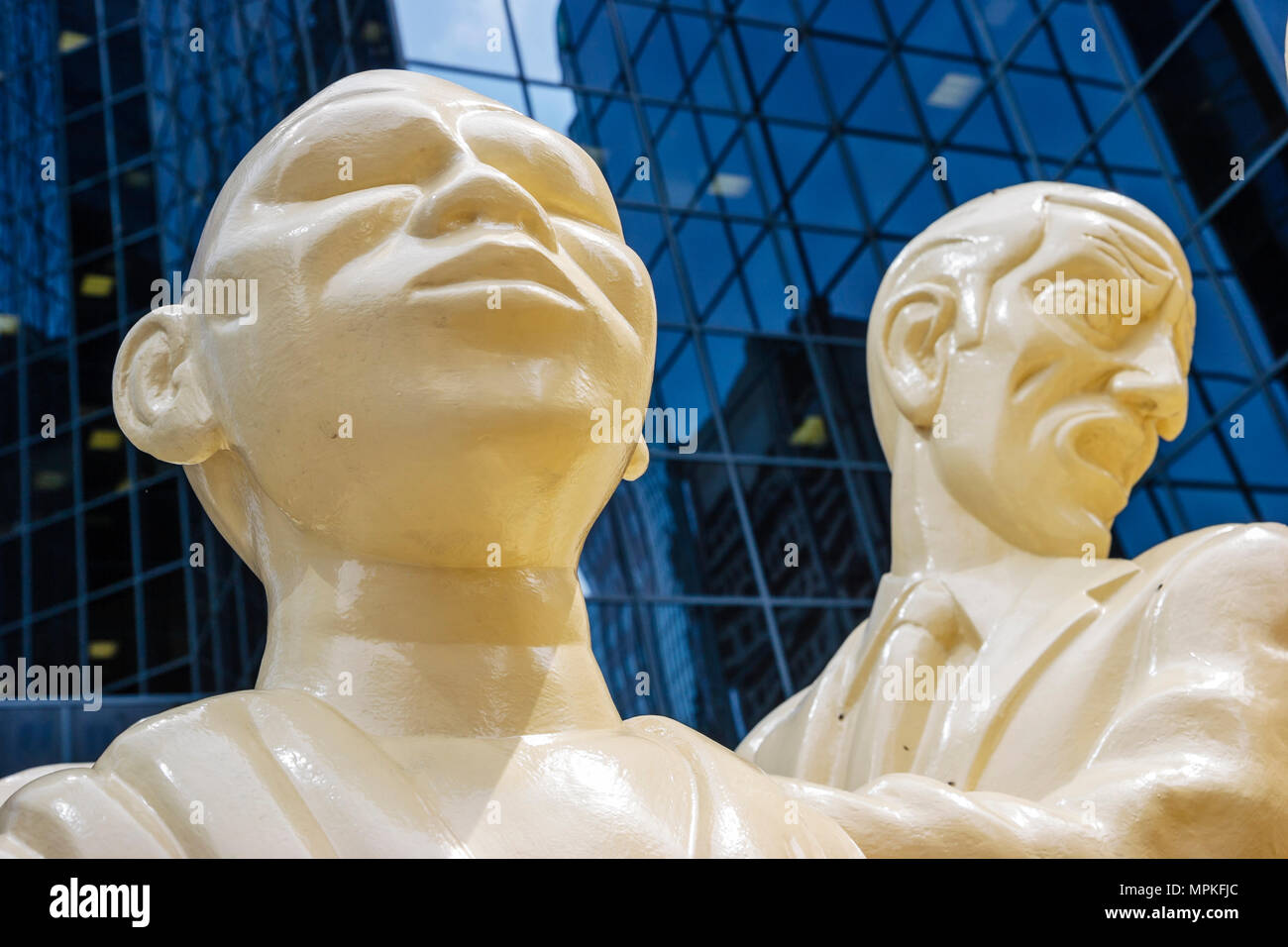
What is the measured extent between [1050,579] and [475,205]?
6.27 ft

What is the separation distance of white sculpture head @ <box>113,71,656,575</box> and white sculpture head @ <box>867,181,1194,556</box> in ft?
4.68

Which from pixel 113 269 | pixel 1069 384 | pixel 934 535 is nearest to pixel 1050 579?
pixel 934 535

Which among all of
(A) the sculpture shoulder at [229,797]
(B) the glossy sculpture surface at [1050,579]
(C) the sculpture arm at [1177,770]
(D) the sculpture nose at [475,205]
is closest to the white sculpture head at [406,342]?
(D) the sculpture nose at [475,205]

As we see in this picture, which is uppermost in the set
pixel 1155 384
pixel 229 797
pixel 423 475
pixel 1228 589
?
pixel 1155 384

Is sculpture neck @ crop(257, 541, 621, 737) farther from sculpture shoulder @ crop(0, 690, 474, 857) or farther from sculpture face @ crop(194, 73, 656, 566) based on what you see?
sculpture shoulder @ crop(0, 690, 474, 857)

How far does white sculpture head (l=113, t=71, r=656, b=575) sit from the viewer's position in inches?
82.9

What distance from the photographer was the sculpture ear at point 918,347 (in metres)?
3.66

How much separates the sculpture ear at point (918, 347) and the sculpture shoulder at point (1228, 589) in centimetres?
84

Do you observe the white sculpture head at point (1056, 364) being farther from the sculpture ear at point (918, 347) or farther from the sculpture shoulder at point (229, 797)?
the sculpture shoulder at point (229, 797)

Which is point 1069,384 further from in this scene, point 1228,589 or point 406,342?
point 406,342

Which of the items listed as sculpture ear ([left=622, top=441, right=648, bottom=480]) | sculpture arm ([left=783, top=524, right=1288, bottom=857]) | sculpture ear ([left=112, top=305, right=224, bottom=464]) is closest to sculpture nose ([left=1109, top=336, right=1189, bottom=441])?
sculpture arm ([left=783, top=524, right=1288, bottom=857])

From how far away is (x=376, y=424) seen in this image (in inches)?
82.8

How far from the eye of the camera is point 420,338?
2.10 m
